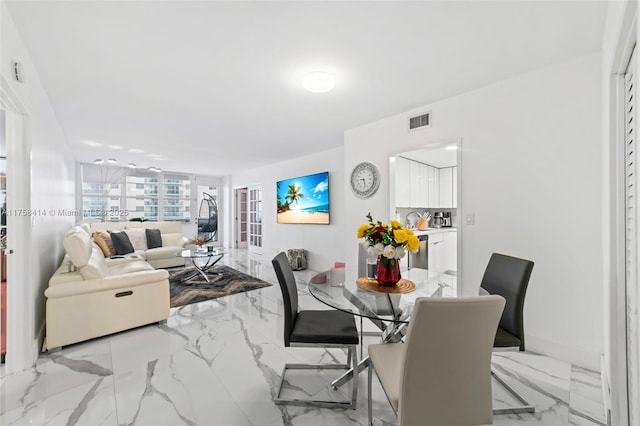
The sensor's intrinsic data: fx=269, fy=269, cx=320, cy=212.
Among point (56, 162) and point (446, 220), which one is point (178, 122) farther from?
point (446, 220)

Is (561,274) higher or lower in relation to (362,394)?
higher

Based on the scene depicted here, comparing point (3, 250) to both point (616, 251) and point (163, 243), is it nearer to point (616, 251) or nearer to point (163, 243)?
point (163, 243)

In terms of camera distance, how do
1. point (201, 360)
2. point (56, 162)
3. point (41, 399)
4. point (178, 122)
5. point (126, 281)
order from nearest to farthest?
point (41, 399) → point (201, 360) → point (126, 281) → point (56, 162) → point (178, 122)

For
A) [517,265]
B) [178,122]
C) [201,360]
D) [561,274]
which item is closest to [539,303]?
[561,274]

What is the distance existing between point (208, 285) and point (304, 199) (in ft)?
8.08

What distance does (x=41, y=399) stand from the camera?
67.7 inches

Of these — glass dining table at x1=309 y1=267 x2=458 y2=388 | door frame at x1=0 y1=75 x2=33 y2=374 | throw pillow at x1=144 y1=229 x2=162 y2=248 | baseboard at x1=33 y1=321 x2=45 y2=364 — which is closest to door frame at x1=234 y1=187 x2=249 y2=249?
throw pillow at x1=144 y1=229 x2=162 y2=248

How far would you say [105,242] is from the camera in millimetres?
4840

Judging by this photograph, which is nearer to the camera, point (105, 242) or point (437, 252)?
point (437, 252)

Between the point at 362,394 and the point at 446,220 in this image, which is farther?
the point at 446,220

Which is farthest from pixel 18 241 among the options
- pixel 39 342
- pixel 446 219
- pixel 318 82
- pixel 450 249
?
pixel 446 219

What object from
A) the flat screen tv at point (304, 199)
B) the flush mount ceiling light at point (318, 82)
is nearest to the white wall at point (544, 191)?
the flush mount ceiling light at point (318, 82)

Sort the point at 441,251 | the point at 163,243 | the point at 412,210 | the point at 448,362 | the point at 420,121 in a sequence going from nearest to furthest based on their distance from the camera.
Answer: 1. the point at 448,362
2. the point at 420,121
3. the point at 441,251
4. the point at 412,210
5. the point at 163,243

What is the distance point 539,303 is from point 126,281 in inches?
150
